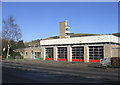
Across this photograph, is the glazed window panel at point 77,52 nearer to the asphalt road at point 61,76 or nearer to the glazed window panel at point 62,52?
the glazed window panel at point 62,52

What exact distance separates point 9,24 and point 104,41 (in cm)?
3016

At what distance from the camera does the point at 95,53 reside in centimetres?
3478

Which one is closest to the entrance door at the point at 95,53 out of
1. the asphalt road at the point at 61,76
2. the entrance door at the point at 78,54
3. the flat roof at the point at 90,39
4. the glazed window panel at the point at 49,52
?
the flat roof at the point at 90,39

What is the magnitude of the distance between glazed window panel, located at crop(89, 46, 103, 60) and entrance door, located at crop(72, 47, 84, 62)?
2099mm

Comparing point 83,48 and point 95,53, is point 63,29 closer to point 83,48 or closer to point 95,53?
point 83,48

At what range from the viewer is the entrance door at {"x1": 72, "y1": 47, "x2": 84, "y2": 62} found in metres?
36.9

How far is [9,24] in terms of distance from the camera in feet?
167

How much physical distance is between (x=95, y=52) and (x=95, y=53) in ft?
0.70

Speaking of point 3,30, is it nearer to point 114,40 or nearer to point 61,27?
point 61,27

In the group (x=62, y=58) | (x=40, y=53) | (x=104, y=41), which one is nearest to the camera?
(x=104, y=41)

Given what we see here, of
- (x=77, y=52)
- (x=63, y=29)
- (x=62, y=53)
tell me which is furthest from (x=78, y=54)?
(x=63, y=29)

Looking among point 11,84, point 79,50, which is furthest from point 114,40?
point 11,84

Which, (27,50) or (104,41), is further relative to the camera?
(27,50)

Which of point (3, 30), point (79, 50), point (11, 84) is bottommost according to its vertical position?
point (11, 84)
